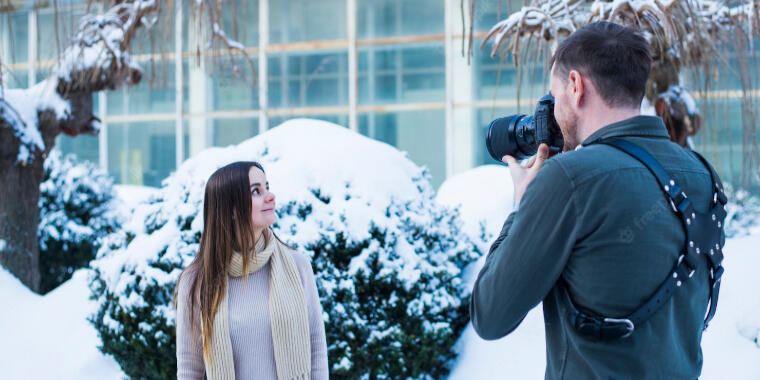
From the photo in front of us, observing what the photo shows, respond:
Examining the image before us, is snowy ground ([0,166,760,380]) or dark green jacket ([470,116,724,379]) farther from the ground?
dark green jacket ([470,116,724,379])

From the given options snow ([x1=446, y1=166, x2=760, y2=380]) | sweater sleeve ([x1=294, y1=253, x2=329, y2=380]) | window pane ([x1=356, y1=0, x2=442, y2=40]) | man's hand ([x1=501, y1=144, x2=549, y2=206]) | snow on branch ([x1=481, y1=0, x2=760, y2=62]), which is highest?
window pane ([x1=356, y1=0, x2=442, y2=40])

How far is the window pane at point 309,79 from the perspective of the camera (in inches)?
480

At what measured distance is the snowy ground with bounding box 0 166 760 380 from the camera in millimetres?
3361

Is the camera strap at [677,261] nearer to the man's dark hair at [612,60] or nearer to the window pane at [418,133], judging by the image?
the man's dark hair at [612,60]

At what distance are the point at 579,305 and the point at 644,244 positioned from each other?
177 mm

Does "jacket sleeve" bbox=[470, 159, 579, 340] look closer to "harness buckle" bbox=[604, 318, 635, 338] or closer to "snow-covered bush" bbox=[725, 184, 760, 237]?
"harness buckle" bbox=[604, 318, 635, 338]

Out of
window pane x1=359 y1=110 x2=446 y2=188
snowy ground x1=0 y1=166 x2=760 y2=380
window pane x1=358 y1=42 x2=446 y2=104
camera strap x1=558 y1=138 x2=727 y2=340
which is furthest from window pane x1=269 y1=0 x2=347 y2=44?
camera strap x1=558 y1=138 x2=727 y2=340

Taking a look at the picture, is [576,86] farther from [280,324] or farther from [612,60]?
[280,324]

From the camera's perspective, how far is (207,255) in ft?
8.19

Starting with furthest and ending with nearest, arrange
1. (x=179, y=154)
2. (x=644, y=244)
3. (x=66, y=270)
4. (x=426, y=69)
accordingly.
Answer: (x=179, y=154), (x=426, y=69), (x=66, y=270), (x=644, y=244)

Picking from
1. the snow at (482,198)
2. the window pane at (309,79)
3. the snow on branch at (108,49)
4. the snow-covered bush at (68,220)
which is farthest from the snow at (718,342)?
the window pane at (309,79)

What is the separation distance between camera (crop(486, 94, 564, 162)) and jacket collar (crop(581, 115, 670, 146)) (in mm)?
132

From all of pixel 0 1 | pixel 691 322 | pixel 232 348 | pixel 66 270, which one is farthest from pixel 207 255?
pixel 66 270

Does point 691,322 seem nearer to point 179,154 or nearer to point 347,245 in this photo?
point 347,245
